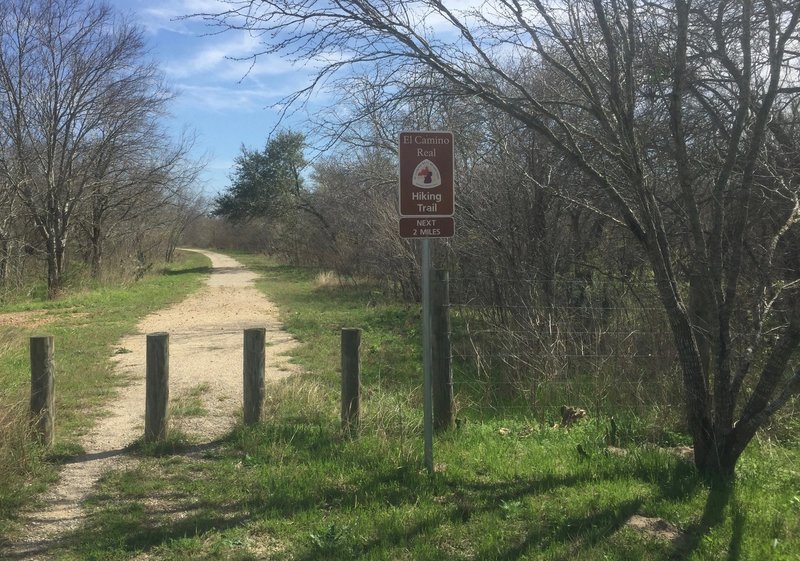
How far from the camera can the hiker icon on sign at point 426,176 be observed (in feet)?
15.8

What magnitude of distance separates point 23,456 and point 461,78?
4.41 metres

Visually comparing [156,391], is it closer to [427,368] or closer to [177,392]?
[177,392]

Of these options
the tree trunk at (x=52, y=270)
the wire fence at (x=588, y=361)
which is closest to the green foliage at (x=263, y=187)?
the tree trunk at (x=52, y=270)

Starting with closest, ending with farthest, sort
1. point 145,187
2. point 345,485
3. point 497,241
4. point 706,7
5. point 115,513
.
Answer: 1. point 115,513
2. point 345,485
3. point 706,7
4. point 497,241
5. point 145,187

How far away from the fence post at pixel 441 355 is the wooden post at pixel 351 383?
69 cm

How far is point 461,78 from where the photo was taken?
17.2ft

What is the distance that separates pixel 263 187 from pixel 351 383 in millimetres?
39553

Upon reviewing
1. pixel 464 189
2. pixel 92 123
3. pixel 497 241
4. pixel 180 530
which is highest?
pixel 92 123

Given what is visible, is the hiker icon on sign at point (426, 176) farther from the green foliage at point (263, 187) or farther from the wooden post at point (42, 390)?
the green foliage at point (263, 187)

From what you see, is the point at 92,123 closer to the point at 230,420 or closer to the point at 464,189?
the point at 464,189

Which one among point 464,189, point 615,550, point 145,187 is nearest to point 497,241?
point 464,189

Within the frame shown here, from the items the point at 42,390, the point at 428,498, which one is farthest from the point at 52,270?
the point at 428,498

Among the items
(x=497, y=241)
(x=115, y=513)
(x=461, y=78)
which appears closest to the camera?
(x=115, y=513)

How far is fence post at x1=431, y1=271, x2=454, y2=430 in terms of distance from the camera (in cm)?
585
